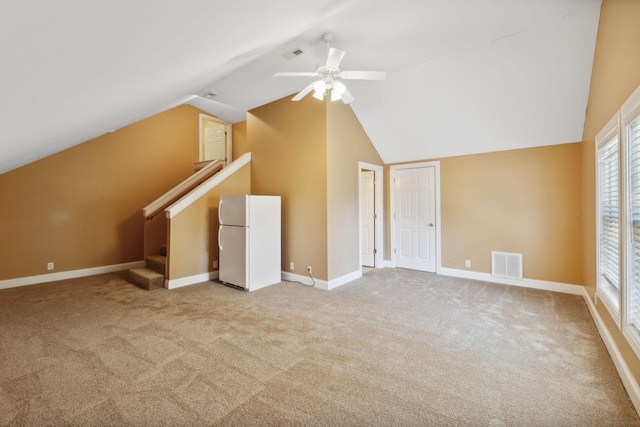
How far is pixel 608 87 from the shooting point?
251 cm

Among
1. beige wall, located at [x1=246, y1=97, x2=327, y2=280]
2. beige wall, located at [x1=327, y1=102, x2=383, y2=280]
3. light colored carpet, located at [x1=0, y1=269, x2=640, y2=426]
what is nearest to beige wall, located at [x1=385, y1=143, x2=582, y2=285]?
light colored carpet, located at [x1=0, y1=269, x2=640, y2=426]

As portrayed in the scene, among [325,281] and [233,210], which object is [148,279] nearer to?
[233,210]

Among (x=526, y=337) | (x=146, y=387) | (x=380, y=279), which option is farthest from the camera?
(x=380, y=279)

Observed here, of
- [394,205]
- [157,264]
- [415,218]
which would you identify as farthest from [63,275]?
[415,218]

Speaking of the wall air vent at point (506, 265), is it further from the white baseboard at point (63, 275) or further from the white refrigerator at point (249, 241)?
the white baseboard at point (63, 275)

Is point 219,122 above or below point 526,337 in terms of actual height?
above

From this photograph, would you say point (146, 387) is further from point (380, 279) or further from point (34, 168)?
point (34, 168)

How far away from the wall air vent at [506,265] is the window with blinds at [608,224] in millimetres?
1556

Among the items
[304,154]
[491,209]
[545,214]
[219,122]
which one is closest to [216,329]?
[304,154]

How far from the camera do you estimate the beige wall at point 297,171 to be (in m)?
4.31

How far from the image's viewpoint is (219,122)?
7.02 meters

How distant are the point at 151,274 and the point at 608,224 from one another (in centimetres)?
571

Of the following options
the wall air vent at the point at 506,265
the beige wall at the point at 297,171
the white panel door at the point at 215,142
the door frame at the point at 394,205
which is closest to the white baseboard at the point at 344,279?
the beige wall at the point at 297,171

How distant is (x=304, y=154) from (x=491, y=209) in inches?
130
